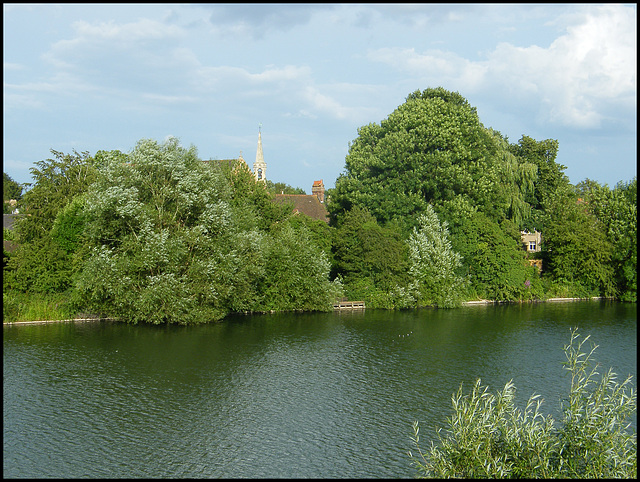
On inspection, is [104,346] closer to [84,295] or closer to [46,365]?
[46,365]

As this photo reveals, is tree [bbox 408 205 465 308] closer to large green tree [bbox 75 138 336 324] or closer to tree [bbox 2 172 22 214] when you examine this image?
large green tree [bbox 75 138 336 324]

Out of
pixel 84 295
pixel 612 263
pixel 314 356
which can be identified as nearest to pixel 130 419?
pixel 314 356

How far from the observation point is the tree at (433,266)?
47688 mm

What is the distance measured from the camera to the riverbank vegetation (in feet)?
124

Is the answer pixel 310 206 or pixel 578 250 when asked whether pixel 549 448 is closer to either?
pixel 578 250

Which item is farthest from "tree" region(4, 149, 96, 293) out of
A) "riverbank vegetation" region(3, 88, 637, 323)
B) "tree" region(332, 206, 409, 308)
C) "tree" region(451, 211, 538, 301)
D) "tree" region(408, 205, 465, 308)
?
"tree" region(451, 211, 538, 301)

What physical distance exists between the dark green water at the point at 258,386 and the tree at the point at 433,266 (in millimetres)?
5989

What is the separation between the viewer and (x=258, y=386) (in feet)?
85.0

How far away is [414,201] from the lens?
5019cm

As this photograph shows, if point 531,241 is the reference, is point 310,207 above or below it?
above

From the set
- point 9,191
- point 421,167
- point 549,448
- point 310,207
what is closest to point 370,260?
point 421,167

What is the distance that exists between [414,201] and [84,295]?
27.0 meters

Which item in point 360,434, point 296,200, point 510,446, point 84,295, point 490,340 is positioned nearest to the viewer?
point 510,446

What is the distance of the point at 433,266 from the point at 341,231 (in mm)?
7948
